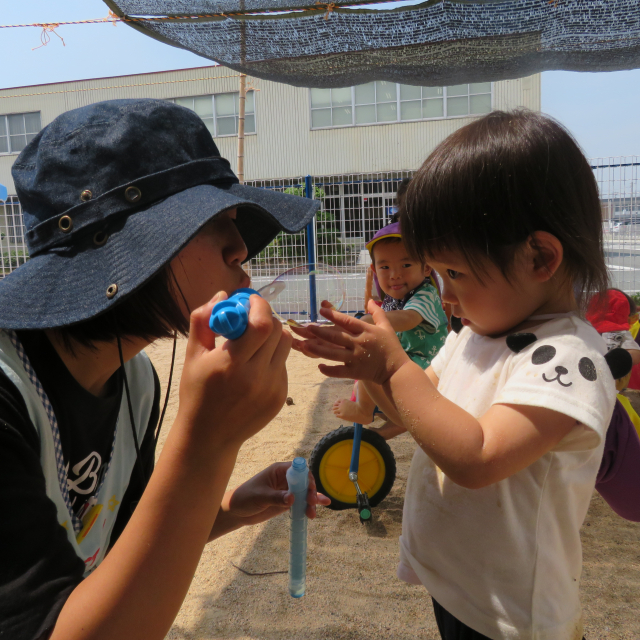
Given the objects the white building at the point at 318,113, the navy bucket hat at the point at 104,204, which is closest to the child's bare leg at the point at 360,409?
the navy bucket hat at the point at 104,204

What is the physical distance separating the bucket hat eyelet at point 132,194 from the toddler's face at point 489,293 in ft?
2.18

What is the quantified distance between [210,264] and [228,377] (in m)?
0.37

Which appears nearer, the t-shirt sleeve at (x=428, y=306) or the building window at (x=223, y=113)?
the t-shirt sleeve at (x=428, y=306)

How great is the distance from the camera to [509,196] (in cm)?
108

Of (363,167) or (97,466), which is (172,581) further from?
(363,167)

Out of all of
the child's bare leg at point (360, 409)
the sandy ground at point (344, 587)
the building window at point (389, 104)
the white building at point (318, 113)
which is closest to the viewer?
the sandy ground at point (344, 587)

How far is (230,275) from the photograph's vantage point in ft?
3.75

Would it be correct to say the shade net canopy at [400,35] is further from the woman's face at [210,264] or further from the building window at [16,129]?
the building window at [16,129]

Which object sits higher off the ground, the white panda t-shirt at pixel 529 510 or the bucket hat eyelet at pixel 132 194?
the bucket hat eyelet at pixel 132 194

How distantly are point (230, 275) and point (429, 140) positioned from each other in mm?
20505

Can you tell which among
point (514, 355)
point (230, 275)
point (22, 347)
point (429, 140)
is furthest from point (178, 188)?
point (429, 140)

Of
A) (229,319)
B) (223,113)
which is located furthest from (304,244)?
(223,113)

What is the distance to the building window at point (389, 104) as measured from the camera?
19328 mm

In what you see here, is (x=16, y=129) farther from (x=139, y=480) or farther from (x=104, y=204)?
(x=104, y=204)
